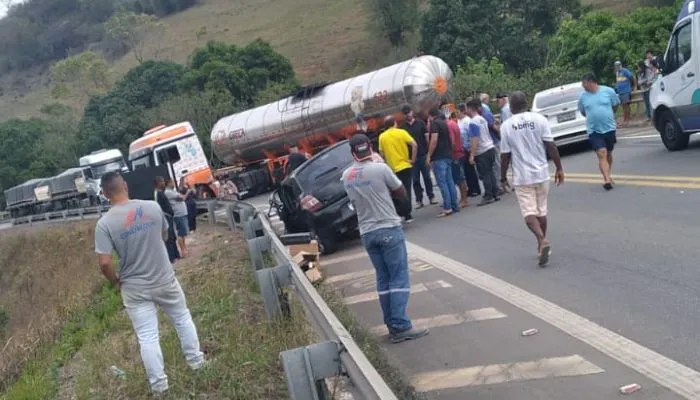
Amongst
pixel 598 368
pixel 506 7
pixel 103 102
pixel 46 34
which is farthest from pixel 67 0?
pixel 598 368

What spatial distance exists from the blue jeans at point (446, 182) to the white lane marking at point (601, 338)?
193 inches

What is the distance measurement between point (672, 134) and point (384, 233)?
33.6 feet

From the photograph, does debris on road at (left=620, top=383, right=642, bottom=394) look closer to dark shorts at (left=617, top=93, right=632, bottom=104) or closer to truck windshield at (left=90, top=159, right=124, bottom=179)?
dark shorts at (left=617, top=93, right=632, bottom=104)

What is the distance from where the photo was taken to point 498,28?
53000mm

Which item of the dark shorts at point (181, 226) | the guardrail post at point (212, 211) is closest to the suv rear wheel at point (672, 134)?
the dark shorts at point (181, 226)

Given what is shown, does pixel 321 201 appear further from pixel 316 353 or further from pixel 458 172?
pixel 316 353

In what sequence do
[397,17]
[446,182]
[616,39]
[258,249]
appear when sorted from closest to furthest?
[258,249], [446,182], [616,39], [397,17]

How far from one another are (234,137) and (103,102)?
32196mm

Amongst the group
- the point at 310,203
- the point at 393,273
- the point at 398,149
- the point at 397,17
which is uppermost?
the point at 397,17

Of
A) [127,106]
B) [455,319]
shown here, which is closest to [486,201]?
[455,319]

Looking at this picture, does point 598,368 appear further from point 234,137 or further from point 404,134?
point 234,137

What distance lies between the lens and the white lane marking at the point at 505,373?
18.5ft

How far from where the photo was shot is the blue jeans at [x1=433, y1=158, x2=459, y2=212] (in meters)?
14.3

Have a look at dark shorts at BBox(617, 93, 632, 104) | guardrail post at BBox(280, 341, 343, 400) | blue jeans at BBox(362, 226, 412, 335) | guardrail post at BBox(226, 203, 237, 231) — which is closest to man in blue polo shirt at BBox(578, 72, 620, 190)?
blue jeans at BBox(362, 226, 412, 335)
